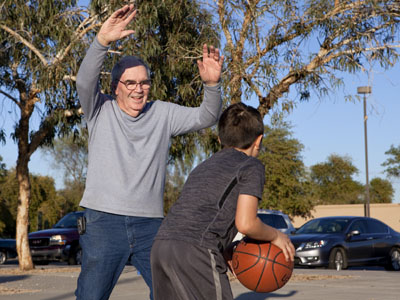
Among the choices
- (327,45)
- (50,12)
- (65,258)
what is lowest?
(65,258)

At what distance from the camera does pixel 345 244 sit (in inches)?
696

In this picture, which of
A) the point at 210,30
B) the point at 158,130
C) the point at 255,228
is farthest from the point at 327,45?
the point at 255,228

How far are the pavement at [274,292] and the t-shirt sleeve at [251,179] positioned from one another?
20.9 feet

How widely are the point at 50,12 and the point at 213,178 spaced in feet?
41.8

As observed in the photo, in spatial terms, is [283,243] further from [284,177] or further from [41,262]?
[284,177]

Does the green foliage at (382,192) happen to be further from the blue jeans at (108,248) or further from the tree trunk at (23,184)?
the blue jeans at (108,248)

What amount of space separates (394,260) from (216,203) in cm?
1634

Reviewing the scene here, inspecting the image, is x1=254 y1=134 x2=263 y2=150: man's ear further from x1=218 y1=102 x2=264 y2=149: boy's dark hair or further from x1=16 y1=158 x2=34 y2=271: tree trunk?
x1=16 y1=158 x2=34 y2=271: tree trunk

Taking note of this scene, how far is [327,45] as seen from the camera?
→ 1316 cm

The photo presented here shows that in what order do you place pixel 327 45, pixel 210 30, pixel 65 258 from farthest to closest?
pixel 65 258
pixel 210 30
pixel 327 45

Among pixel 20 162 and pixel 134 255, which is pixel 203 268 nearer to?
pixel 134 255

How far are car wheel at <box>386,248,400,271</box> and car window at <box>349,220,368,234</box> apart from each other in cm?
99

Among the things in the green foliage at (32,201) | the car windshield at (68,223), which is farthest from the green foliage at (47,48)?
the green foliage at (32,201)

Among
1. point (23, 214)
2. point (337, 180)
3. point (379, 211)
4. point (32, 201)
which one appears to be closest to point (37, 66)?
point (23, 214)
